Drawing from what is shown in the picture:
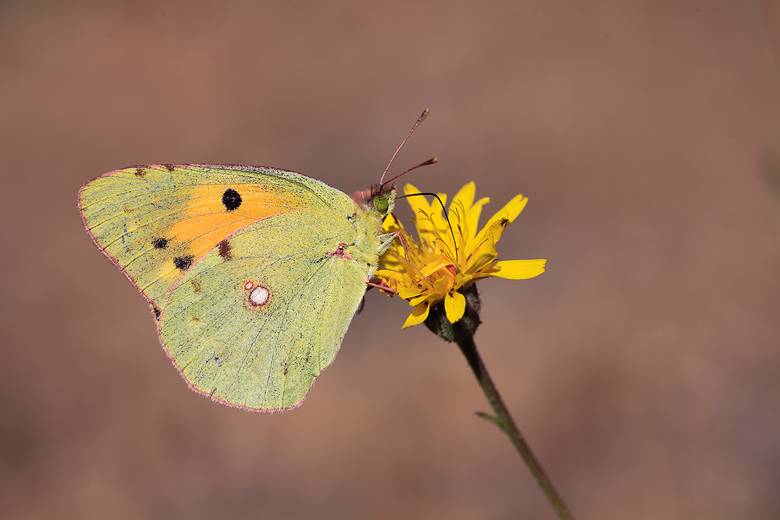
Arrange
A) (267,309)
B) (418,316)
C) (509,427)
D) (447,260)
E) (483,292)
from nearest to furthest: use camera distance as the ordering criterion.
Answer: (509,427) → (418,316) → (447,260) → (267,309) → (483,292)

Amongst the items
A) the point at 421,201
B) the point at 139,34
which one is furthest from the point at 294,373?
the point at 139,34

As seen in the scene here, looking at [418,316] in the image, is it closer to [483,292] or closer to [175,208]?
[175,208]

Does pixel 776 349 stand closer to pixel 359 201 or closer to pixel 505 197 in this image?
pixel 505 197

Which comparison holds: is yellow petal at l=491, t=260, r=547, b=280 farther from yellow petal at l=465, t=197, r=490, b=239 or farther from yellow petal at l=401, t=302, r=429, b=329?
yellow petal at l=401, t=302, r=429, b=329

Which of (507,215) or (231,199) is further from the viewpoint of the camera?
(231,199)

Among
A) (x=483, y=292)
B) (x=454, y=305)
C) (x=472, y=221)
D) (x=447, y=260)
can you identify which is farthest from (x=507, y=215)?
(x=483, y=292)

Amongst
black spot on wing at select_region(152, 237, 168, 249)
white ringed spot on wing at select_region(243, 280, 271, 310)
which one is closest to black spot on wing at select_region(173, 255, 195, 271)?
black spot on wing at select_region(152, 237, 168, 249)
